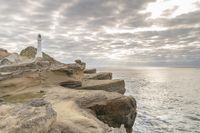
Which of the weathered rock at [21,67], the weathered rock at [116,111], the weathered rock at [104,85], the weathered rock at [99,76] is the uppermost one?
the weathered rock at [21,67]

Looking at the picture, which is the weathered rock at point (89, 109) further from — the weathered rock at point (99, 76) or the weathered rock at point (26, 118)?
the weathered rock at point (99, 76)

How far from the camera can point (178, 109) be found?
160 ft

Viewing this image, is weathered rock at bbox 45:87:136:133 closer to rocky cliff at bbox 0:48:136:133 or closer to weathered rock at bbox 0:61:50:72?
rocky cliff at bbox 0:48:136:133

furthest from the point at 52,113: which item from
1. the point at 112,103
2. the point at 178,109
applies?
the point at 178,109

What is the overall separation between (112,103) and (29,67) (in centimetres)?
1164

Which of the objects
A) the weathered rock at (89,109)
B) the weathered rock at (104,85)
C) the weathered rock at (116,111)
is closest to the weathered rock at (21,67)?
the weathered rock at (89,109)

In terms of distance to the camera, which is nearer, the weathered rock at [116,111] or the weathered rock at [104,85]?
the weathered rock at [116,111]

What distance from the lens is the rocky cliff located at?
1047cm

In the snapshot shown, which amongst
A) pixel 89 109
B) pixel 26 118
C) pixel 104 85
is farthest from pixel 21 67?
pixel 26 118

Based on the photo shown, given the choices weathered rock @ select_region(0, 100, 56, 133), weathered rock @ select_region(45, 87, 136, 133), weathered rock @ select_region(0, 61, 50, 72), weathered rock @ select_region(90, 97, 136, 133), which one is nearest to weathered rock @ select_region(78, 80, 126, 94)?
weathered rock @ select_region(45, 87, 136, 133)

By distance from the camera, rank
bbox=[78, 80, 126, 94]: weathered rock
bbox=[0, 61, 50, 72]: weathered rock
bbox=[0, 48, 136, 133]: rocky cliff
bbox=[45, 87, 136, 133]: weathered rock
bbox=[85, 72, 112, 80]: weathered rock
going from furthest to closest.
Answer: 1. bbox=[85, 72, 112, 80]: weathered rock
2. bbox=[78, 80, 126, 94]: weathered rock
3. bbox=[0, 61, 50, 72]: weathered rock
4. bbox=[45, 87, 136, 133]: weathered rock
5. bbox=[0, 48, 136, 133]: rocky cliff

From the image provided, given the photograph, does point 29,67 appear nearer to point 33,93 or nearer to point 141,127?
point 33,93

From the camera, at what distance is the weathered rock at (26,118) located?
9.54 metres

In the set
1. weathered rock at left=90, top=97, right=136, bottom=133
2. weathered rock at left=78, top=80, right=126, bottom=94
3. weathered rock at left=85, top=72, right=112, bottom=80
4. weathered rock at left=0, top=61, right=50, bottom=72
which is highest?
weathered rock at left=0, top=61, right=50, bottom=72
